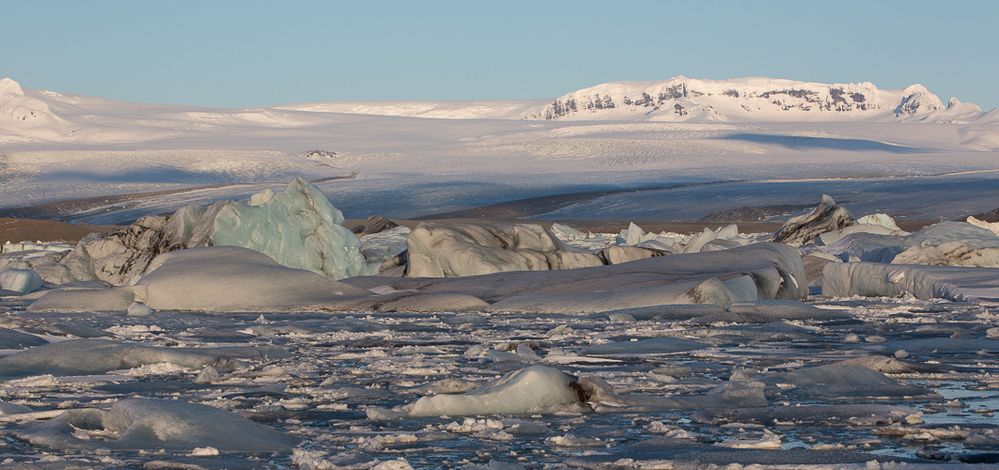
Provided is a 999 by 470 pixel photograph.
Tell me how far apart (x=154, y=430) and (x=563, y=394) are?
211cm

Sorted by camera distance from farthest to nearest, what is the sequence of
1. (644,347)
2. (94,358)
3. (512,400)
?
(644,347), (94,358), (512,400)

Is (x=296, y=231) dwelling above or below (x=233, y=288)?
above

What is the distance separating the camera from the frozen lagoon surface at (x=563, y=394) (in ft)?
18.0

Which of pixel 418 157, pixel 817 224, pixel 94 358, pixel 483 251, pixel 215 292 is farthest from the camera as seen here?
pixel 418 157

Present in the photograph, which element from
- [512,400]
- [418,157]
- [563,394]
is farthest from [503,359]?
[418,157]

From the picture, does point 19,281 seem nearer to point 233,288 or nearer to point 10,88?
point 233,288

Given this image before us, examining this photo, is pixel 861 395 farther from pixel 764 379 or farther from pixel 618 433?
pixel 618 433

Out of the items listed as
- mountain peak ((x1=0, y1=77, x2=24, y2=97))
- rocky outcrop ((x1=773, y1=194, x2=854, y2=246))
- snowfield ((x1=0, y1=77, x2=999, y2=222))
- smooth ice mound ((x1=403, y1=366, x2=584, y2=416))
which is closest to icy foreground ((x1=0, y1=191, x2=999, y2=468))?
smooth ice mound ((x1=403, y1=366, x2=584, y2=416))

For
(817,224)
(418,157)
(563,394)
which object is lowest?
(418,157)

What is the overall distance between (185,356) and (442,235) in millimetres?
9986

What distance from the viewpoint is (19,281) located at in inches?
760

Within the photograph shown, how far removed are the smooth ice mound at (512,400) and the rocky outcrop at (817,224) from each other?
19835 millimetres

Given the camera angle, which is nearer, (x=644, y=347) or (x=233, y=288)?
(x=644, y=347)

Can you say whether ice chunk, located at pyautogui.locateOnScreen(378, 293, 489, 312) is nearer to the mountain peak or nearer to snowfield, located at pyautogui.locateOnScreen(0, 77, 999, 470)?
snowfield, located at pyautogui.locateOnScreen(0, 77, 999, 470)
